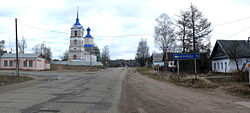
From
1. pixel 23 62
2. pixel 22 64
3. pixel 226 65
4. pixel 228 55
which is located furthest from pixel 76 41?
pixel 228 55

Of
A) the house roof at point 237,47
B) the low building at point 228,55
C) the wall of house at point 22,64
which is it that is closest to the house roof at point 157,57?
the low building at point 228,55

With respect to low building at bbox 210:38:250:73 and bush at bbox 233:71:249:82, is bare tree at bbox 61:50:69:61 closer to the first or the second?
low building at bbox 210:38:250:73

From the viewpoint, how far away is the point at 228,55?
27.5 metres

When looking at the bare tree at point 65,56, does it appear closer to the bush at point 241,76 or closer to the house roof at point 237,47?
the house roof at point 237,47

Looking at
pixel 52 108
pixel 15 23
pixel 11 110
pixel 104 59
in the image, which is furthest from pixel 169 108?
pixel 104 59

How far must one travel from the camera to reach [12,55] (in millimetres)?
45750

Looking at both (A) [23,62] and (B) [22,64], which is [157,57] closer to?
(A) [23,62]

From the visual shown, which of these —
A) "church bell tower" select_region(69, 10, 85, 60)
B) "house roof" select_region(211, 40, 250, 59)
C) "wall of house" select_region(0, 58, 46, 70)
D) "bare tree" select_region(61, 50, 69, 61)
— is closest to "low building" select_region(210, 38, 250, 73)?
"house roof" select_region(211, 40, 250, 59)

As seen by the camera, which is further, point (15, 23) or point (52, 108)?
point (15, 23)

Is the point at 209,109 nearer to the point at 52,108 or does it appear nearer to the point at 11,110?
the point at 52,108

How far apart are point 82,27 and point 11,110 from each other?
65.7 m

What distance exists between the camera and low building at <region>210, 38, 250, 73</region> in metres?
28.1

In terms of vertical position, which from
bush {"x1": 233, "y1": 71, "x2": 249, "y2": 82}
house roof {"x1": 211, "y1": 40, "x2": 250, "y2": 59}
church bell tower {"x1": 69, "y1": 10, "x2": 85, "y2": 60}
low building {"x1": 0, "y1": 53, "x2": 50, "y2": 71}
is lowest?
bush {"x1": 233, "y1": 71, "x2": 249, "y2": 82}

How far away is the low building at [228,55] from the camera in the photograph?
1105 inches
